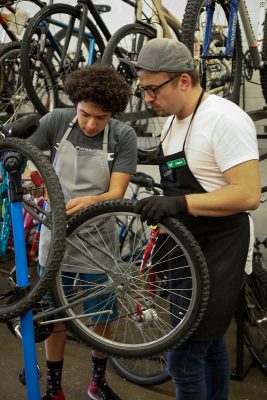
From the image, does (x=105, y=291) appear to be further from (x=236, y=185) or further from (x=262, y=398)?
(x=262, y=398)

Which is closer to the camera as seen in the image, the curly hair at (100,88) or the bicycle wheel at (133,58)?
the curly hair at (100,88)

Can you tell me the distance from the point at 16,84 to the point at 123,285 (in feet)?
7.86

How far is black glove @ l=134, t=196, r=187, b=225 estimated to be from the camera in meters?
1.33

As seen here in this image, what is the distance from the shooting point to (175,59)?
1.32 metres

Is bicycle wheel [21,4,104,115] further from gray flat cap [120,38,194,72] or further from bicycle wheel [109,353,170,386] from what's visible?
bicycle wheel [109,353,170,386]

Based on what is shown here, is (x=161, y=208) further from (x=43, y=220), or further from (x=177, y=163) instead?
(x=43, y=220)

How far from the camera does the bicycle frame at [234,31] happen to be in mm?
2709

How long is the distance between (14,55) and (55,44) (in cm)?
34

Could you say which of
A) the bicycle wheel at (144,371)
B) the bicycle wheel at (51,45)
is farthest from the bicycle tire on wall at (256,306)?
the bicycle wheel at (51,45)

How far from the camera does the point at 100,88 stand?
61.6 inches

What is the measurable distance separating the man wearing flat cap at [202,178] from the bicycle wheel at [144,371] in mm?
940

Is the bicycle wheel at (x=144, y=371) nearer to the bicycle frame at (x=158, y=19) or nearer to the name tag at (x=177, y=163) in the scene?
the name tag at (x=177, y=163)

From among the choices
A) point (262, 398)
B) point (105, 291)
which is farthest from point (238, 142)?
point (262, 398)

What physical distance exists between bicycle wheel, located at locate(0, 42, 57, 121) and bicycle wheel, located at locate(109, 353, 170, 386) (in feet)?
5.53
